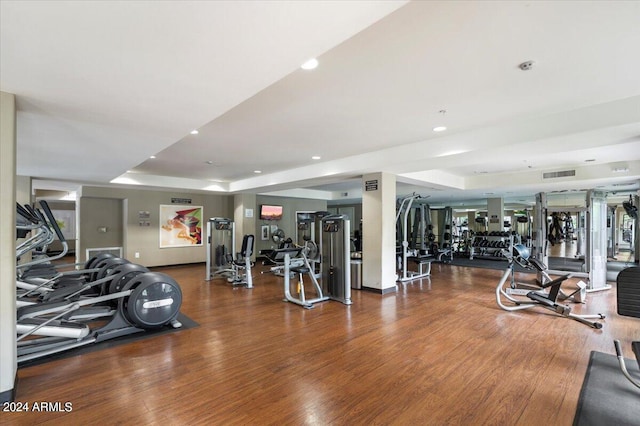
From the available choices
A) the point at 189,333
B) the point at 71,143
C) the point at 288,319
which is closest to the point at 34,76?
the point at 71,143

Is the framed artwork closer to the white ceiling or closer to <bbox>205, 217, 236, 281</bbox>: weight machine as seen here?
<bbox>205, 217, 236, 281</bbox>: weight machine

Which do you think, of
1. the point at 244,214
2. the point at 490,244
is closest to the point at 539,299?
the point at 490,244

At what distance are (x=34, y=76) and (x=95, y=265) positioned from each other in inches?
173

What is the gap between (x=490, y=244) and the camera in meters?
10.1

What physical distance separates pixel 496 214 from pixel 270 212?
8.19 metres

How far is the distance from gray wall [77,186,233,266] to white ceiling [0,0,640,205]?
11.3ft

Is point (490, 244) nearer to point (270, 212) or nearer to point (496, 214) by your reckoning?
point (496, 214)

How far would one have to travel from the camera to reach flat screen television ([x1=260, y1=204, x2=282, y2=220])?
34.0ft

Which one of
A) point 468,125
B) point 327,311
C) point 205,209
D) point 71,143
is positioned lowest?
point 327,311

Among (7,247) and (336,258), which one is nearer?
(7,247)

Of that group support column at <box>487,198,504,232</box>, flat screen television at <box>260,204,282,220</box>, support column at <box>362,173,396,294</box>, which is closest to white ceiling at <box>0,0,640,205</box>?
support column at <box>362,173,396,294</box>

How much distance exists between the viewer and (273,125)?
3.86 meters

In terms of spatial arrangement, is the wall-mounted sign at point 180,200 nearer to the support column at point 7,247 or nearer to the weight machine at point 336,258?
the weight machine at point 336,258

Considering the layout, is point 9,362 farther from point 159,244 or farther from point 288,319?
point 159,244
